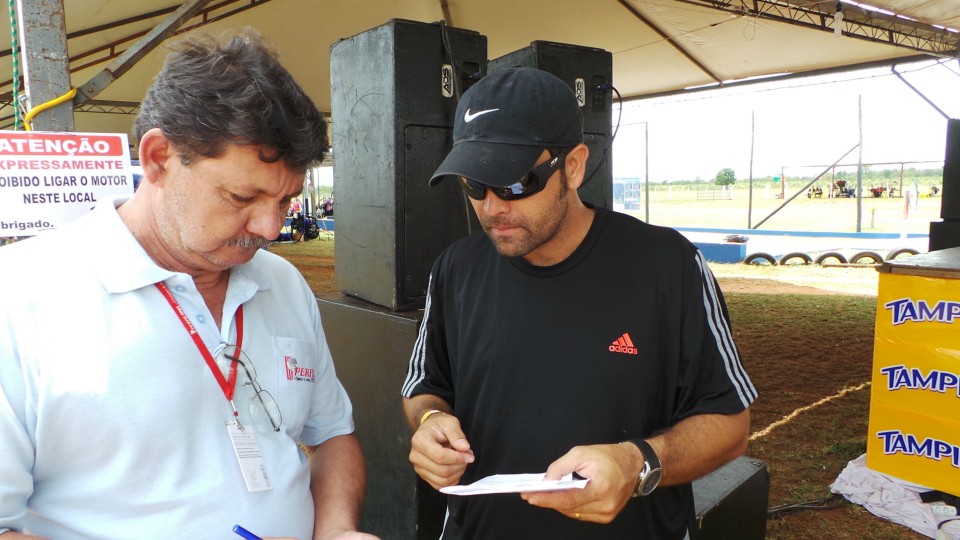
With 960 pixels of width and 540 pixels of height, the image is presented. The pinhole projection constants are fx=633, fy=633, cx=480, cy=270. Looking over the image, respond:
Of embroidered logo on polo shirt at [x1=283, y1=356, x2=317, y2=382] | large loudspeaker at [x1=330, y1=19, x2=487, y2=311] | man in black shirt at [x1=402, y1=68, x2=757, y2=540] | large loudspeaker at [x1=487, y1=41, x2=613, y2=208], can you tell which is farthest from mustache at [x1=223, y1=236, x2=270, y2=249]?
large loudspeaker at [x1=487, y1=41, x2=613, y2=208]

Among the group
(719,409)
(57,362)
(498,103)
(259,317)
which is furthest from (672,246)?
(57,362)

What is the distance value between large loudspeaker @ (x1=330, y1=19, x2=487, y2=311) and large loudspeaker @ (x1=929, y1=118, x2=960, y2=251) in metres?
6.99

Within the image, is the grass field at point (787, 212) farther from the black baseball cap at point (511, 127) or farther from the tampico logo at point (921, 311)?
the black baseball cap at point (511, 127)

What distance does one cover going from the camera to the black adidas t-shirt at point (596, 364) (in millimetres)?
1486

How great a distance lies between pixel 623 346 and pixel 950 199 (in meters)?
7.76

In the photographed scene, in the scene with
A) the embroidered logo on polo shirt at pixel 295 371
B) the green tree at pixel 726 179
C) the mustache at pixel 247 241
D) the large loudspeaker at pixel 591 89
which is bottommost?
the embroidered logo on polo shirt at pixel 295 371

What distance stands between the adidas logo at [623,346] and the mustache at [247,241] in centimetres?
81

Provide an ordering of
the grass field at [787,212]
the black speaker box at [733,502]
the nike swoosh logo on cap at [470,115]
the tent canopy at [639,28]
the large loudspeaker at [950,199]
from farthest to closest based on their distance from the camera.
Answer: the grass field at [787,212] → the tent canopy at [639,28] → the large loudspeaker at [950,199] → the black speaker box at [733,502] → the nike swoosh logo on cap at [470,115]

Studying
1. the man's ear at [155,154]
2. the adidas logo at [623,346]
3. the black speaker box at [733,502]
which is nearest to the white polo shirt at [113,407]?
the man's ear at [155,154]

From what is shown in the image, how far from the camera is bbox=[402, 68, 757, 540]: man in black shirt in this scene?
1477mm

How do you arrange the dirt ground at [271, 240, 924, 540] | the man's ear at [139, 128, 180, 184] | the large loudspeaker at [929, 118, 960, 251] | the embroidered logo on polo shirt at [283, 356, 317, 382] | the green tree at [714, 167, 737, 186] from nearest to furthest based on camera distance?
the man's ear at [139, 128, 180, 184]
the embroidered logo on polo shirt at [283, 356, 317, 382]
the dirt ground at [271, 240, 924, 540]
the large loudspeaker at [929, 118, 960, 251]
the green tree at [714, 167, 737, 186]

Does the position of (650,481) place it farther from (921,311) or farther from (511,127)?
(921,311)

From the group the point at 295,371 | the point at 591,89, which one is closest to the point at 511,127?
the point at 295,371

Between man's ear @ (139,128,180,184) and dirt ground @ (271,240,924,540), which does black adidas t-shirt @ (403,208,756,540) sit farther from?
dirt ground @ (271,240,924,540)
